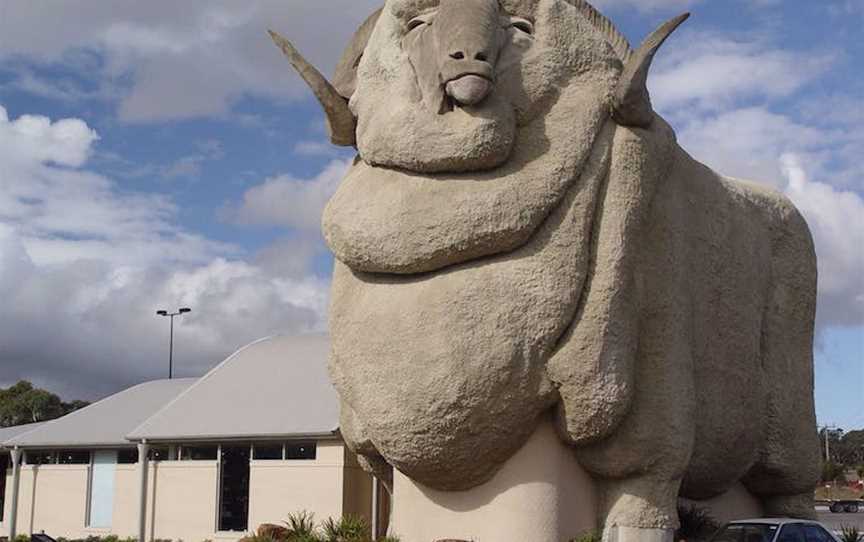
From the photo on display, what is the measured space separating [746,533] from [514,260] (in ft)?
13.7

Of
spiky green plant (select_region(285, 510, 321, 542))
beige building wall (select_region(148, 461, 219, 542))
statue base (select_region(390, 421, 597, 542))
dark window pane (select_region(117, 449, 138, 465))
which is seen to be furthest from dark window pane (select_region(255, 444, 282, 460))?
statue base (select_region(390, 421, 597, 542))

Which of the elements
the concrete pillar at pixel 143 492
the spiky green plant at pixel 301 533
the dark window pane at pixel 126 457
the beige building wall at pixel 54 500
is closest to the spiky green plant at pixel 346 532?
the spiky green plant at pixel 301 533

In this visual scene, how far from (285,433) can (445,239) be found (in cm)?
1399

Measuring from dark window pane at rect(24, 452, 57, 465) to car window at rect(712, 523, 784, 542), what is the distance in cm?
2249

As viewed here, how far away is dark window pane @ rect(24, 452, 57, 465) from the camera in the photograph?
29853mm

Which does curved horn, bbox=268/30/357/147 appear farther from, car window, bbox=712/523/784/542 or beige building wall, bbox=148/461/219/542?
beige building wall, bbox=148/461/219/542

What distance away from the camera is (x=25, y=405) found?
6744cm

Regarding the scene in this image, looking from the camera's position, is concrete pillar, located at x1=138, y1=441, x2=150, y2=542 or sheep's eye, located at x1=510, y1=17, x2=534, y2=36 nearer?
sheep's eye, located at x1=510, y1=17, x2=534, y2=36

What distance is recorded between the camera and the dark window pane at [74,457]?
2892cm

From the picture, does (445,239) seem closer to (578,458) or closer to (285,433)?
(578,458)

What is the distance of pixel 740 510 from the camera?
14109 mm

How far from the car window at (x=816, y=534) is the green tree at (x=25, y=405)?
60133 mm

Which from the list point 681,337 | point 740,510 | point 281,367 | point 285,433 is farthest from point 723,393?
point 281,367

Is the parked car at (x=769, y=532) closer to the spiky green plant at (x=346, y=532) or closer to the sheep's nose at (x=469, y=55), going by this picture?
the spiky green plant at (x=346, y=532)
